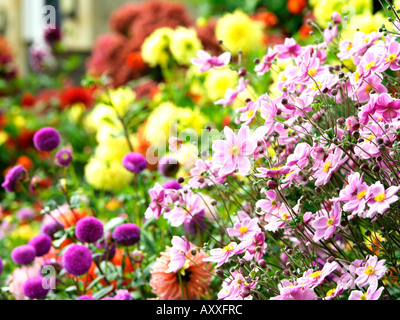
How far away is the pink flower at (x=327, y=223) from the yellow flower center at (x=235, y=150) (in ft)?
0.30

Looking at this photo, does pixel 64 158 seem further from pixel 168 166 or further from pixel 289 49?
pixel 289 49

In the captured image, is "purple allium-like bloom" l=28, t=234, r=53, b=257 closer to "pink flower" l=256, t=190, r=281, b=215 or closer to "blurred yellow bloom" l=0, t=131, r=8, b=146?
"pink flower" l=256, t=190, r=281, b=215

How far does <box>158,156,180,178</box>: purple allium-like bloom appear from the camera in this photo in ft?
2.75

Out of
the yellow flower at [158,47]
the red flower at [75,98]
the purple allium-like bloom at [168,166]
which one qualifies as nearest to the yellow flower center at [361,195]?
the purple allium-like bloom at [168,166]

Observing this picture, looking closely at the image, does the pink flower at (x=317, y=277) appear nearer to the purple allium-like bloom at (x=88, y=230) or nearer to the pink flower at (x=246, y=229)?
the pink flower at (x=246, y=229)

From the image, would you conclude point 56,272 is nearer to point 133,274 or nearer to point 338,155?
point 133,274

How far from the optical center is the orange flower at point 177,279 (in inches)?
24.3

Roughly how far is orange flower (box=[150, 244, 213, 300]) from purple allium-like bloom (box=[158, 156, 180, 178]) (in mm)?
232

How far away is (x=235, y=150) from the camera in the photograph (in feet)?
1.52

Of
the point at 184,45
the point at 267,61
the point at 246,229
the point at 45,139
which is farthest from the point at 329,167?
the point at 184,45

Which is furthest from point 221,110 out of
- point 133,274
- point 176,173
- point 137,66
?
point 137,66

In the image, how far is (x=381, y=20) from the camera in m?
1.00

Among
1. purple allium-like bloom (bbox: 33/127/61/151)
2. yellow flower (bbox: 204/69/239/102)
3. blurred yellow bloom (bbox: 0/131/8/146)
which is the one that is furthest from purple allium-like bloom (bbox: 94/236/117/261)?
blurred yellow bloom (bbox: 0/131/8/146)
